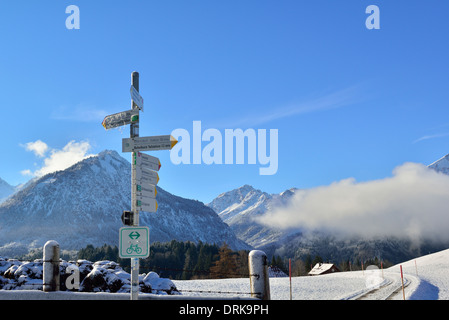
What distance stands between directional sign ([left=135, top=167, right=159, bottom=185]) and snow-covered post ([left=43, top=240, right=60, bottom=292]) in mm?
4635

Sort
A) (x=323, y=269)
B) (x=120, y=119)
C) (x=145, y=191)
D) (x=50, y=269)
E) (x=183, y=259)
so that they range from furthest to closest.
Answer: (x=183, y=259) < (x=323, y=269) < (x=50, y=269) < (x=120, y=119) < (x=145, y=191)

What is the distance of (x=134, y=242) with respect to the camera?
32.1 ft

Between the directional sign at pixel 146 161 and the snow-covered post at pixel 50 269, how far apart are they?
4.73 metres

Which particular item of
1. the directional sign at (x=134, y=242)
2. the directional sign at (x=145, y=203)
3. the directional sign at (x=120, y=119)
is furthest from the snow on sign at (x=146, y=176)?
the directional sign at (x=120, y=119)

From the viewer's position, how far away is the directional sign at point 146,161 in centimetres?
1040

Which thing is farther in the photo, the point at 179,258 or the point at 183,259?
the point at 183,259

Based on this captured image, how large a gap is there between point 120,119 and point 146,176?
1.76 metres

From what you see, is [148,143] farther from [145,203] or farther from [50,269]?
[50,269]

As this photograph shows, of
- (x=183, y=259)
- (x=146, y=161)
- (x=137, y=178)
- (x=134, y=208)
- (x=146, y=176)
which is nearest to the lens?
(x=134, y=208)

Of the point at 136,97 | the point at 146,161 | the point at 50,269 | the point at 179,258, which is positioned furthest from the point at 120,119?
the point at 179,258

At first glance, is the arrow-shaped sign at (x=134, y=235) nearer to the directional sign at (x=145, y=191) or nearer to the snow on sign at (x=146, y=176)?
the directional sign at (x=145, y=191)

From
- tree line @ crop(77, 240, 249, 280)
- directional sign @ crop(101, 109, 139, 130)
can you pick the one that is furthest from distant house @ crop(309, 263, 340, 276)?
directional sign @ crop(101, 109, 139, 130)
